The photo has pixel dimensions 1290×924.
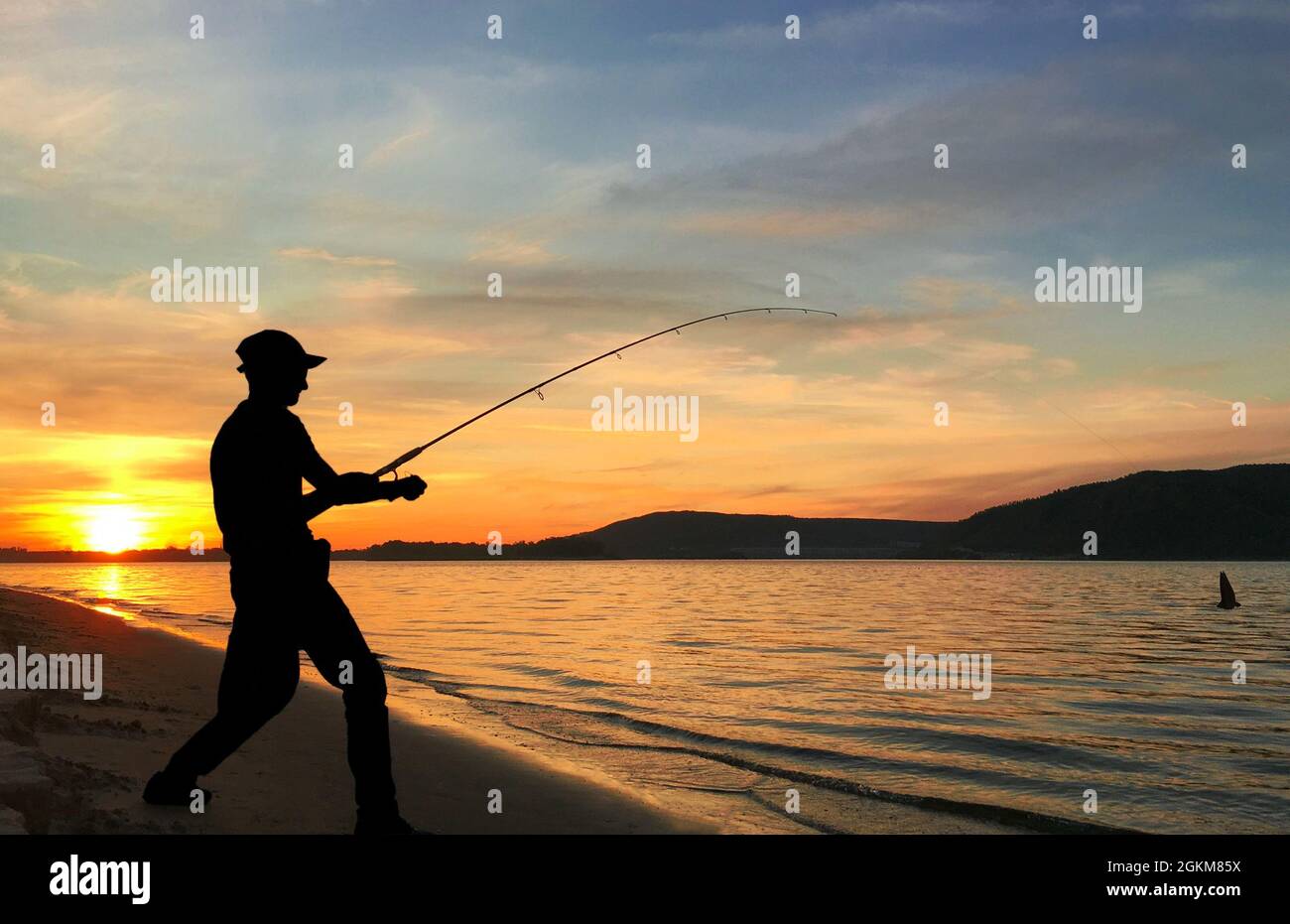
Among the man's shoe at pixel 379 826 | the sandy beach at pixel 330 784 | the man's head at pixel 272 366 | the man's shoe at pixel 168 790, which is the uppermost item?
the man's head at pixel 272 366

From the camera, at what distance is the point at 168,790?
5598 mm

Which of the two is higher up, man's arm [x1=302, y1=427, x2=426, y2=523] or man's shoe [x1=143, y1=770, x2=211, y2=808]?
man's arm [x1=302, y1=427, x2=426, y2=523]

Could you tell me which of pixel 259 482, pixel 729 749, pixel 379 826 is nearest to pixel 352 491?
pixel 259 482

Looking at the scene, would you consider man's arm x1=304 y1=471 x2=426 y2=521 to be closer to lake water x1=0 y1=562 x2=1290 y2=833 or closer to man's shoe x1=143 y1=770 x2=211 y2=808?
man's shoe x1=143 y1=770 x2=211 y2=808

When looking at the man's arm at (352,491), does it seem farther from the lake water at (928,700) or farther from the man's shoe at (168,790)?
the lake water at (928,700)

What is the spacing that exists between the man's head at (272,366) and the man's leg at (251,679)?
1.16 meters

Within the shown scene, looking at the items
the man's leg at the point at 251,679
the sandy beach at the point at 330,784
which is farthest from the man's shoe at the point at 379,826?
the sandy beach at the point at 330,784

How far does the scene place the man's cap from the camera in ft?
17.5

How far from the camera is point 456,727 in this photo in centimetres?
1200

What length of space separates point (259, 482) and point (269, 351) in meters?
0.76

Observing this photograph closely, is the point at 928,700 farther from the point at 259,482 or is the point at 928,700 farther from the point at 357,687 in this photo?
the point at 259,482

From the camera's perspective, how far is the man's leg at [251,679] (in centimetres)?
512

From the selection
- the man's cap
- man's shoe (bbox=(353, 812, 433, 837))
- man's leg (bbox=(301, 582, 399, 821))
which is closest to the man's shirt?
the man's cap

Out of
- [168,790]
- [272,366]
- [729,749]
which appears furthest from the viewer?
[729,749]
